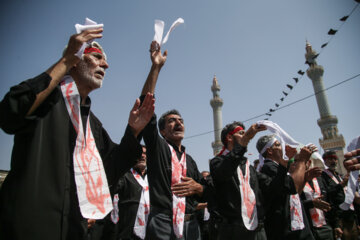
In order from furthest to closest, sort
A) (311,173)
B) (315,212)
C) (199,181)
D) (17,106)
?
1. (315,212)
2. (311,173)
3. (199,181)
4. (17,106)

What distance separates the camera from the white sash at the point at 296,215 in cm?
300

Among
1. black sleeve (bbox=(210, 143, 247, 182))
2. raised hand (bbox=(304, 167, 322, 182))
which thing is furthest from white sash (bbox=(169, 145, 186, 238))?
raised hand (bbox=(304, 167, 322, 182))

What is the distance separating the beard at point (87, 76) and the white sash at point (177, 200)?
123cm

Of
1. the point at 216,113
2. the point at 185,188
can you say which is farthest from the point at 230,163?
the point at 216,113

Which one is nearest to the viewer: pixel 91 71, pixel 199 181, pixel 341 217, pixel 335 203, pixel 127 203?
pixel 91 71

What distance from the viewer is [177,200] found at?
2416 mm

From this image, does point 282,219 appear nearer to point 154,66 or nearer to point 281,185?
point 281,185

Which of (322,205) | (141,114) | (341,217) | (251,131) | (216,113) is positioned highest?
(216,113)

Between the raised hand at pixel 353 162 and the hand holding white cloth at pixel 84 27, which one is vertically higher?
the hand holding white cloth at pixel 84 27

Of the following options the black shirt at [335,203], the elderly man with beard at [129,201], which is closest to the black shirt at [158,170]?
the elderly man with beard at [129,201]

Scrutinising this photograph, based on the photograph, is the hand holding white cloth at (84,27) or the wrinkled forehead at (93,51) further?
the wrinkled forehead at (93,51)

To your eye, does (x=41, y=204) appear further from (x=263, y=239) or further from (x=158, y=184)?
(x=263, y=239)

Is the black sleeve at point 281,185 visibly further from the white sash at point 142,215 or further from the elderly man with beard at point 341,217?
the elderly man with beard at point 341,217

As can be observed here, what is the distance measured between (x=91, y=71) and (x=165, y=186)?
1344mm
